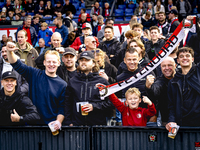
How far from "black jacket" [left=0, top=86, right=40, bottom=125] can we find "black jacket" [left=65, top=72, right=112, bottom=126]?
56 cm

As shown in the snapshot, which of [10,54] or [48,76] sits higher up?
[10,54]

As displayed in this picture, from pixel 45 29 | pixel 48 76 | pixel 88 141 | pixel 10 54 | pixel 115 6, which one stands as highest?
pixel 115 6

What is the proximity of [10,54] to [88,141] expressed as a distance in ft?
5.95

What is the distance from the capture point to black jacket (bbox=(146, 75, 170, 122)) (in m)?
4.67

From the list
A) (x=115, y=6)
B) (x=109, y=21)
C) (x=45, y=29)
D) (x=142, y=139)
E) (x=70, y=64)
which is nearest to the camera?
(x=142, y=139)

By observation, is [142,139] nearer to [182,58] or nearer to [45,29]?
[182,58]

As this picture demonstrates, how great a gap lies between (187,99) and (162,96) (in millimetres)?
494

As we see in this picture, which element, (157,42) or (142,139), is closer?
(142,139)

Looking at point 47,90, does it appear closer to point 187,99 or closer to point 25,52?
point 187,99

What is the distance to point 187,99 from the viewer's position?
172 inches

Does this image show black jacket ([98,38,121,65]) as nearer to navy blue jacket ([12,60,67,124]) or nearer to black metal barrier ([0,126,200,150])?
navy blue jacket ([12,60,67,124])

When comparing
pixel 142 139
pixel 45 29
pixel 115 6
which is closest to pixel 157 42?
pixel 142 139

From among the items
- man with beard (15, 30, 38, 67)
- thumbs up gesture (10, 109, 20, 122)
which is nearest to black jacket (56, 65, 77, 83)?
thumbs up gesture (10, 109, 20, 122)

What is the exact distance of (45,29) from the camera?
36.9 ft
